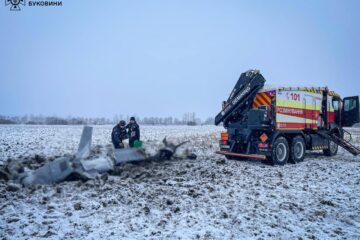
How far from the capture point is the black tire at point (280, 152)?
33.5 ft

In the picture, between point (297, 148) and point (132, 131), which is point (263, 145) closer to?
point (297, 148)

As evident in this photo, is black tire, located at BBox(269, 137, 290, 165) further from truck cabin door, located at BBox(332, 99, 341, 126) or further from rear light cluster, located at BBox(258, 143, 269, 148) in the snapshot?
truck cabin door, located at BBox(332, 99, 341, 126)

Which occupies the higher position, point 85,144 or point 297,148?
point 85,144

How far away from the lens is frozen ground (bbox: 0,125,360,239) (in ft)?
14.7

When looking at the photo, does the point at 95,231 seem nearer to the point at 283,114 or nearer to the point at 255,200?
the point at 255,200

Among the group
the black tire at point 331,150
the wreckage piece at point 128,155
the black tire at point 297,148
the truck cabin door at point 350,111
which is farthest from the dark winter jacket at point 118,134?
the truck cabin door at point 350,111

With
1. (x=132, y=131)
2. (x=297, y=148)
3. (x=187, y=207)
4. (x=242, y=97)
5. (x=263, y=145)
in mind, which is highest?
(x=242, y=97)

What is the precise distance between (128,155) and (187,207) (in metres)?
4.32

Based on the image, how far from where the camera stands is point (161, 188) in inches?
268

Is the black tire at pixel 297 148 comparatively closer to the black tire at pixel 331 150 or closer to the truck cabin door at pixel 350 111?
the black tire at pixel 331 150

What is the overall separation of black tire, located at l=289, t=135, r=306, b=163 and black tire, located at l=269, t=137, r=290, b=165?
16.0 inches

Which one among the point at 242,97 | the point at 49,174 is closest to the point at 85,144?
the point at 49,174

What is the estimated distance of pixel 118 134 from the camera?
11445 mm

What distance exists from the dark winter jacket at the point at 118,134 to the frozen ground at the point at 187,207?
2856 millimetres
